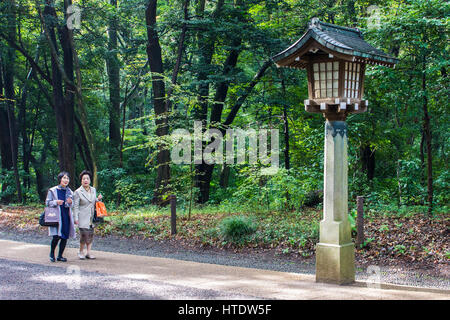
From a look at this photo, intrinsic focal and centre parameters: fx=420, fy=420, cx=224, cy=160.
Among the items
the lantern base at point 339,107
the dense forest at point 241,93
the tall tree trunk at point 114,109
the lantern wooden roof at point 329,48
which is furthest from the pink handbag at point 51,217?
the tall tree trunk at point 114,109

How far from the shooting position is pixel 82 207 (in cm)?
925

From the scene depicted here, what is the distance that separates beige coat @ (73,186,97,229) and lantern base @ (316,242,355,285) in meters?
5.00

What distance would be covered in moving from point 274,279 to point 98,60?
1734 cm

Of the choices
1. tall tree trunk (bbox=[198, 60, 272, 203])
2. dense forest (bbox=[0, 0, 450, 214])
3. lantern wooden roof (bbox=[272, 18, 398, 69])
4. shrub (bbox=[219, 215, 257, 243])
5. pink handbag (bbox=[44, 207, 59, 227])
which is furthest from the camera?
tall tree trunk (bbox=[198, 60, 272, 203])

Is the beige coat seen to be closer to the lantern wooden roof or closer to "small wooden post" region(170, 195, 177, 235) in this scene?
"small wooden post" region(170, 195, 177, 235)

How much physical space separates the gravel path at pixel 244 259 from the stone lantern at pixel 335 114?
1184 millimetres

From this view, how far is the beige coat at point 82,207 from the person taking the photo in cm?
916

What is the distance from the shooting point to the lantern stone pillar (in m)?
7.48

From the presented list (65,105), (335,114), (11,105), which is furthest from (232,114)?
(11,105)

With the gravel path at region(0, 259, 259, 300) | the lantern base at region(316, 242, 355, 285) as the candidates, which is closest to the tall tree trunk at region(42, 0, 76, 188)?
the gravel path at region(0, 259, 259, 300)

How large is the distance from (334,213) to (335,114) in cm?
180
